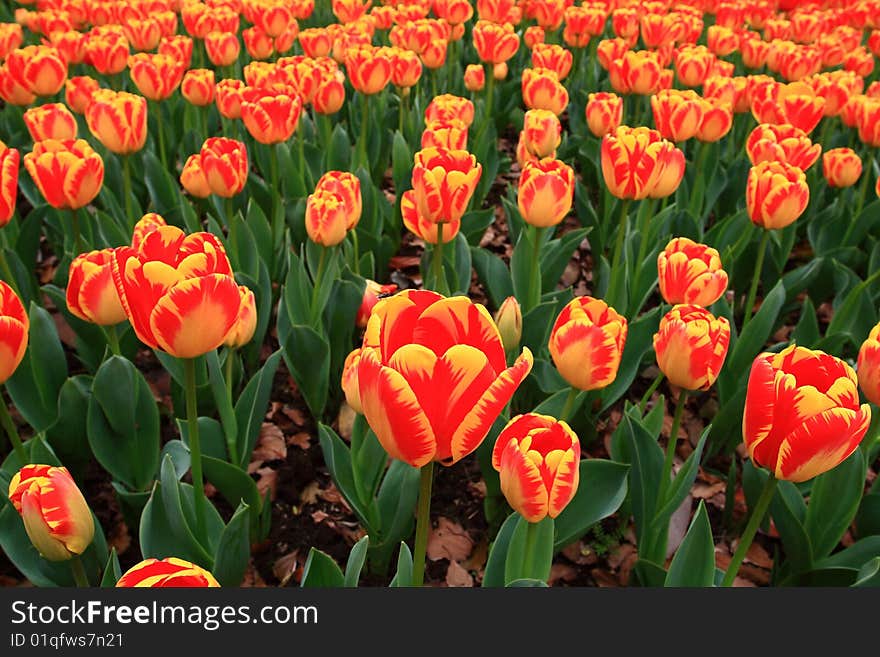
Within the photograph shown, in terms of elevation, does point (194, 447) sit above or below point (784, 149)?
below

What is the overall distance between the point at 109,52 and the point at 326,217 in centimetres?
173

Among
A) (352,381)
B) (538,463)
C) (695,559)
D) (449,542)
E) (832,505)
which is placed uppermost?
(538,463)

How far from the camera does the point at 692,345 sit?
1.38m

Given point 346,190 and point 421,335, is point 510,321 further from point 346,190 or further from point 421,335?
point 421,335

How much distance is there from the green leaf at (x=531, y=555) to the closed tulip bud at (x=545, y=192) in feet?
2.83

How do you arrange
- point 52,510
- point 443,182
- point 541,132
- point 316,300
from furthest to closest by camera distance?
point 541,132 < point 316,300 < point 443,182 < point 52,510

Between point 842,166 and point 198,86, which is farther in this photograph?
point 198,86

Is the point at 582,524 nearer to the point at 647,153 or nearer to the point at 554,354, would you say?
the point at 554,354

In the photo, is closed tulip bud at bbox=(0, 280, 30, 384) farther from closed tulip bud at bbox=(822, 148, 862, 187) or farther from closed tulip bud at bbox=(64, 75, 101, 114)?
closed tulip bud at bbox=(822, 148, 862, 187)

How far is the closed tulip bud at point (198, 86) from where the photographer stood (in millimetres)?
2775

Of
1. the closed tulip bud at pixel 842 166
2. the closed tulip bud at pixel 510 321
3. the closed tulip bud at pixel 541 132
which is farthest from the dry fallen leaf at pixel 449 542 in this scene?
the closed tulip bud at pixel 842 166

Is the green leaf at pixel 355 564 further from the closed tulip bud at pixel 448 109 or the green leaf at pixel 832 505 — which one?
the closed tulip bud at pixel 448 109

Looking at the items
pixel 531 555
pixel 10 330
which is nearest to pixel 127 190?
pixel 10 330

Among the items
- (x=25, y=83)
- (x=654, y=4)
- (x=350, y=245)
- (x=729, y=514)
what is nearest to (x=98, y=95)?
(x=25, y=83)
